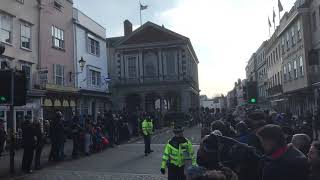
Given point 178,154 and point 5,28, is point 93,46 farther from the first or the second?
point 178,154

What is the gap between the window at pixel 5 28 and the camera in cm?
2342

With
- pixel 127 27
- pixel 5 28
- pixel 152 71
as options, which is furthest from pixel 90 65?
pixel 127 27

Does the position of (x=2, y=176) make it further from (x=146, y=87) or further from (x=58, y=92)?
(x=146, y=87)

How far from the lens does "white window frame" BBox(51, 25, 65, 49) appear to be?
29.3 meters

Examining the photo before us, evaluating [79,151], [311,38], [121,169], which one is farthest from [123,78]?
[121,169]

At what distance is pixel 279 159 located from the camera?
4461mm

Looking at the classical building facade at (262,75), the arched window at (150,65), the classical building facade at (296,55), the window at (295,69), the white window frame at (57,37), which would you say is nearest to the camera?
the white window frame at (57,37)

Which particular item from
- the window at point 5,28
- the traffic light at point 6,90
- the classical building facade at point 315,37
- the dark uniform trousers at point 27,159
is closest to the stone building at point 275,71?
the classical building facade at point 315,37

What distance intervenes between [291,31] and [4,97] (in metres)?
30.9

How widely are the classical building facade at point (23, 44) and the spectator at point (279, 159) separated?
2026 cm

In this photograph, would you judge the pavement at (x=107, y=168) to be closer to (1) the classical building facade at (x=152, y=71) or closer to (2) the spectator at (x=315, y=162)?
(2) the spectator at (x=315, y=162)

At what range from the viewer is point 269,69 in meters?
59.2

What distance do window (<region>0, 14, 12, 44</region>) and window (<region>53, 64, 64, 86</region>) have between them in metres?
5.47

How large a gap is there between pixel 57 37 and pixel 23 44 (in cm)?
455
